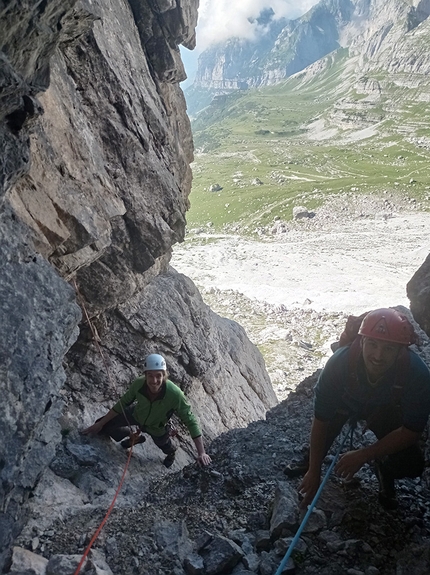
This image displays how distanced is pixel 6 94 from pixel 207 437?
393 inches

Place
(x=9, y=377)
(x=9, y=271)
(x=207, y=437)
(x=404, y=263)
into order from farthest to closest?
(x=404, y=263) < (x=207, y=437) < (x=9, y=271) < (x=9, y=377)

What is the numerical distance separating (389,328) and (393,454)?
1.64 meters

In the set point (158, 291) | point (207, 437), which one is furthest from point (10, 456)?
point (158, 291)

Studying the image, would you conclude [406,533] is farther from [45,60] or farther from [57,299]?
[45,60]

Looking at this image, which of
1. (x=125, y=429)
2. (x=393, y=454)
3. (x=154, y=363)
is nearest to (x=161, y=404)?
(x=154, y=363)

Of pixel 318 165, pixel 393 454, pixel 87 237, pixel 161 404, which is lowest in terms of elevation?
pixel 318 165

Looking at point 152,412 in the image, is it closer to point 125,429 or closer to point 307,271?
→ point 125,429

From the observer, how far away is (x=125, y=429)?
8977 millimetres

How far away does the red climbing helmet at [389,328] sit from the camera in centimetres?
452

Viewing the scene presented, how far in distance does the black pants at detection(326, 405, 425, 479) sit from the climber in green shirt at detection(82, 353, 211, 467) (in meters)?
3.33

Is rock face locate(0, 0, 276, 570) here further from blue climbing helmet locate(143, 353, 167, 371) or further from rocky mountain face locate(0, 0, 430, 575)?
blue climbing helmet locate(143, 353, 167, 371)

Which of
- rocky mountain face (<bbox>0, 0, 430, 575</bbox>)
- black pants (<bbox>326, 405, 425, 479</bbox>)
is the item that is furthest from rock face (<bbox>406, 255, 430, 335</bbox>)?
black pants (<bbox>326, 405, 425, 479</bbox>)

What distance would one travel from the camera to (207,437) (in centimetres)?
1223

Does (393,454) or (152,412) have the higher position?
(393,454)
